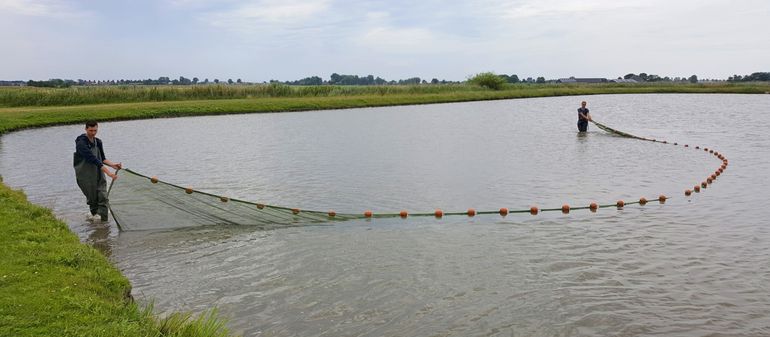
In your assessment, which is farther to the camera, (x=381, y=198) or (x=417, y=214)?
(x=381, y=198)

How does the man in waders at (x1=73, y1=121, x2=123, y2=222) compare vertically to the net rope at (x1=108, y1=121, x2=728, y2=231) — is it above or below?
above

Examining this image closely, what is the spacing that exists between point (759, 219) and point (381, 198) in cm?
808

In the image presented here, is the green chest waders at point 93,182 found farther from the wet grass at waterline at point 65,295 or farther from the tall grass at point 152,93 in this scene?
the tall grass at point 152,93

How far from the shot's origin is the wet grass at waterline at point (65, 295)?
560cm

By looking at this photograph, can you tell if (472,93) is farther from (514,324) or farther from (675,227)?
(514,324)

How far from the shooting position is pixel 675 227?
467 inches

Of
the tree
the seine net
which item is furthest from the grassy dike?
the tree

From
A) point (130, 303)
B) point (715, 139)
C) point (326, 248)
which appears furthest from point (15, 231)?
point (715, 139)

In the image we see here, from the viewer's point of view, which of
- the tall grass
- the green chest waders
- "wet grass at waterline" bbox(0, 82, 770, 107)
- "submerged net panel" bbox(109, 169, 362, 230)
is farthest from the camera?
"wet grass at waterline" bbox(0, 82, 770, 107)

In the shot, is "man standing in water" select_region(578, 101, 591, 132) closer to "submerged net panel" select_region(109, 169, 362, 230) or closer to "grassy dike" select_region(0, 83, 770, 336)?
"submerged net panel" select_region(109, 169, 362, 230)

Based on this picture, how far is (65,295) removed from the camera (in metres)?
6.32

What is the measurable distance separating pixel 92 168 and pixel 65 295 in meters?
5.88

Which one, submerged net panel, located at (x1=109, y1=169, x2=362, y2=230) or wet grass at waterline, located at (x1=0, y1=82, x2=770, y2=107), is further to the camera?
wet grass at waterline, located at (x1=0, y1=82, x2=770, y2=107)

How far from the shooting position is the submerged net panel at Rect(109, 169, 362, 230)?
1134cm
